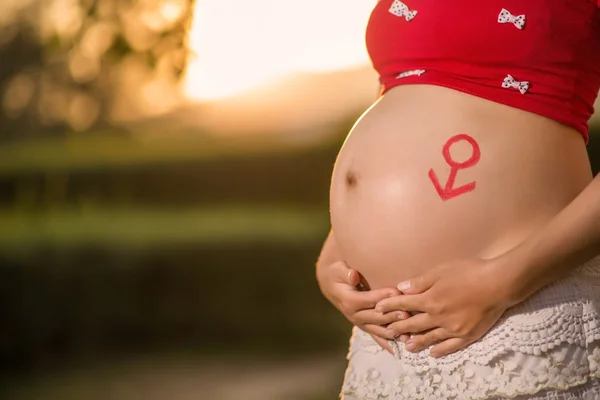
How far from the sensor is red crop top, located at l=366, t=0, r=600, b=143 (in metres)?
0.94

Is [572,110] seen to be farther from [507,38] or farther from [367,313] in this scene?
[367,313]

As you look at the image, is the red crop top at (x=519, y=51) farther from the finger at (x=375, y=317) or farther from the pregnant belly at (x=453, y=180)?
the finger at (x=375, y=317)

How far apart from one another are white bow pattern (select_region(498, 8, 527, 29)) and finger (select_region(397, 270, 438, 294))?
1.09ft

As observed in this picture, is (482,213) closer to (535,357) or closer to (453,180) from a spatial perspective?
(453,180)

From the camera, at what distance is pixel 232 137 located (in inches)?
200

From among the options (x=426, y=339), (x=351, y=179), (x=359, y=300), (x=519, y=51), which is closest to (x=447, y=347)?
(x=426, y=339)

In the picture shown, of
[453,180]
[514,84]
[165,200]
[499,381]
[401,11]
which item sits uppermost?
[165,200]

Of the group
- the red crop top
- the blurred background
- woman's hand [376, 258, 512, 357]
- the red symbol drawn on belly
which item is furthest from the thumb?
the blurred background

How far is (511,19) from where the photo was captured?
943 millimetres

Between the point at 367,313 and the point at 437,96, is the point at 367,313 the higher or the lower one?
the lower one

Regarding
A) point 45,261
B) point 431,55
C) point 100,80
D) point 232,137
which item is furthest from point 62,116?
point 431,55

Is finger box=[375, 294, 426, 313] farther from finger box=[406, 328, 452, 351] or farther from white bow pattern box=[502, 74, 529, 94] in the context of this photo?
white bow pattern box=[502, 74, 529, 94]

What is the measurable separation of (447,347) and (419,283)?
85mm

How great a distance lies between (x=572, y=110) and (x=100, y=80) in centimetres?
367
